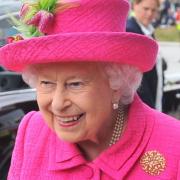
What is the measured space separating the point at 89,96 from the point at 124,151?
29 centimetres

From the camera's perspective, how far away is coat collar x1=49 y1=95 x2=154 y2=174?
217 centimetres

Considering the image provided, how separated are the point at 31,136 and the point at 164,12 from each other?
27159mm

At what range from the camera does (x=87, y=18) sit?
204 centimetres

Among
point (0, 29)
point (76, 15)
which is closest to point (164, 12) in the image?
point (0, 29)

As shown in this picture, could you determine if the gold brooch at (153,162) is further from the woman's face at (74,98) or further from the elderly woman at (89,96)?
the woman's face at (74,98)

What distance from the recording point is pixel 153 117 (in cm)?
225

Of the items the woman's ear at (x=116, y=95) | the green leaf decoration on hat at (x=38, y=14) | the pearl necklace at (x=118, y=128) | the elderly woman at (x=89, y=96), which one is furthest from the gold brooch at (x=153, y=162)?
the green leaf decoration on hat at (x=38, y=14)

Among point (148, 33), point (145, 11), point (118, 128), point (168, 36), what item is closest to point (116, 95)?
point (118, 128)

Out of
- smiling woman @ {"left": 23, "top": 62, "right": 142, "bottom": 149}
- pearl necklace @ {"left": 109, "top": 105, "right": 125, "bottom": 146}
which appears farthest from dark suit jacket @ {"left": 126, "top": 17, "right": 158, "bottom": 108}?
smiling woman @ {"left": 23, "top": 62, "right": 142, "bottom": 149}

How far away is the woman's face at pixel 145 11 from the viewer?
16.4 ft

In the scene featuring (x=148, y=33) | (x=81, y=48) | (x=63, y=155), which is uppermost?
(x=81, y=48)

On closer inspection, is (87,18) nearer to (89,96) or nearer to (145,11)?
(89,96)

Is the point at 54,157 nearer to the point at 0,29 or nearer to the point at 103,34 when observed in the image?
the point at 103,34

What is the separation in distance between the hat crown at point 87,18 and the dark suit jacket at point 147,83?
2.49m
